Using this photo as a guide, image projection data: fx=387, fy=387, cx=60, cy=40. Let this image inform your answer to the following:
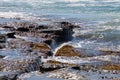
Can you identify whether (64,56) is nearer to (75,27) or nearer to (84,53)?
(84,53)

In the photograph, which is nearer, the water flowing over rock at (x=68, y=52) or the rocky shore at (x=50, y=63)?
the rocky shore at (x=50, y=63)

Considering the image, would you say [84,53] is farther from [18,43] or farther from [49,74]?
[49,74]

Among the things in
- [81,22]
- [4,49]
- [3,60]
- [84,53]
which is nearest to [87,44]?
[84,53]

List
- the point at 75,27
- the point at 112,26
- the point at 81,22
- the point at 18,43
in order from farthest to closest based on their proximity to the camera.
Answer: the point at 81,22
the point at 112,26
the point at 75,27
the point at 18,43

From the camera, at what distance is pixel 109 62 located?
1758 cm

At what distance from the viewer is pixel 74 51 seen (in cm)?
1994

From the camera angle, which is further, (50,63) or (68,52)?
(68,52)

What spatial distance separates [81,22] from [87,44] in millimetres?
13574

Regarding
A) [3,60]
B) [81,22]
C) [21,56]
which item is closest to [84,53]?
[21,56]

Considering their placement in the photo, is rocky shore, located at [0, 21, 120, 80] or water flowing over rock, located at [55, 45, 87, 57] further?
water flowing over rock, located at [55, 45, 87, 57]

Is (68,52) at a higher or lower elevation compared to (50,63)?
lower

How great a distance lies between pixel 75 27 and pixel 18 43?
1359 centimetres

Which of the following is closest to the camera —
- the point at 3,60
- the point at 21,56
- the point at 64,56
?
the point at 3,60

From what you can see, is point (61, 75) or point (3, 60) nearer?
point (61, 75)
